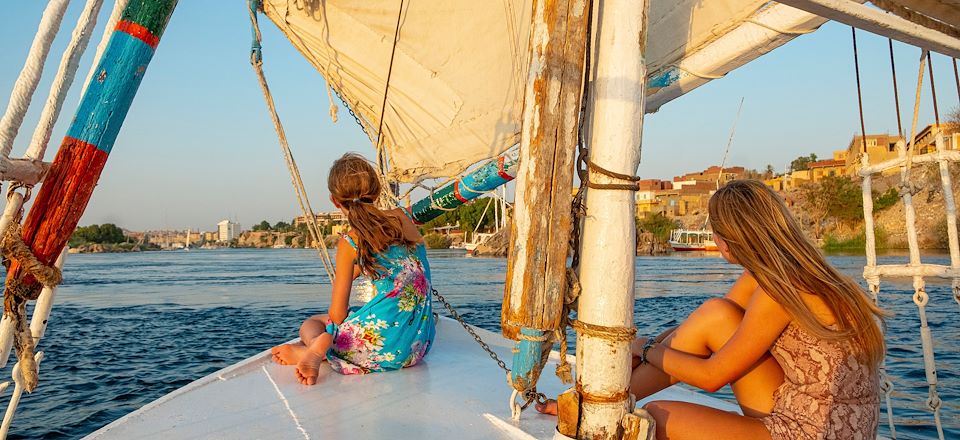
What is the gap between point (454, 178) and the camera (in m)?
5.50

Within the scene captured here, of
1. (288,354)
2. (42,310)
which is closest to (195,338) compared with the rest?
(288,354)

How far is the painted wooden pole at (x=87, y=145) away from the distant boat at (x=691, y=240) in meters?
55.3

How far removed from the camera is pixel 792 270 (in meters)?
1.77

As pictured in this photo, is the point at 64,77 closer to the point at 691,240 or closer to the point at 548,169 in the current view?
the point at 548,169

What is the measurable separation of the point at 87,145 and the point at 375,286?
64.3 inches

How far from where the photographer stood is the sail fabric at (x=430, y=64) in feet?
16.6

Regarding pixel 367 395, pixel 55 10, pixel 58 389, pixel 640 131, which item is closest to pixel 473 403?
pixel 367 395

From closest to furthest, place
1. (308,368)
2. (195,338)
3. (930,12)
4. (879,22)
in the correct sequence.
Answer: (879,22) < (930,12) < (308,368) < (195,338)

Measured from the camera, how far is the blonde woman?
175cm

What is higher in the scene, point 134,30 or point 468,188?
point 134,30

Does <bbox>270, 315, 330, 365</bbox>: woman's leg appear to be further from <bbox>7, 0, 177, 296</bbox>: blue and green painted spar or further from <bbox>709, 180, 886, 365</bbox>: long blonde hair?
<bbox>709, 180, 886, 365</bbox>: long blonde hair

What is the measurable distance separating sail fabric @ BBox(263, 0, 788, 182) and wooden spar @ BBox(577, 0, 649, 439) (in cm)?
312

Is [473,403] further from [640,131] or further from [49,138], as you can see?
[49,138]

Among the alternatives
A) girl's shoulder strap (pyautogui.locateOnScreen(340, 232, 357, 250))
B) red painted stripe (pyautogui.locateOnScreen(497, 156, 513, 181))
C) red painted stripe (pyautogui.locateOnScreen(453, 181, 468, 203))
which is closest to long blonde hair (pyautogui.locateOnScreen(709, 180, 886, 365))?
girl's shoulder strap (pyautogui.locateOnScreen(340, 232, 357, 250))
